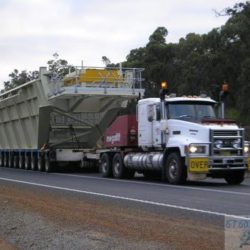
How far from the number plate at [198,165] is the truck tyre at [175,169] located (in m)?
0.66

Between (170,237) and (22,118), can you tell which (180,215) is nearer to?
(170,237)

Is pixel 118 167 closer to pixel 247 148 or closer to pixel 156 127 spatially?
pixel 156 127

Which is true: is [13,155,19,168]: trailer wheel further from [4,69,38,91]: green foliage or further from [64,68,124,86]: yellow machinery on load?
[4,69,38,91]: green foliage

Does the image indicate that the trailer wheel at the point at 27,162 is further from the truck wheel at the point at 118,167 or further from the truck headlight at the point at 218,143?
the truck headlight at the point at 218,143

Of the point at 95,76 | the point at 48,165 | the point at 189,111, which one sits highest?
the point at 95,76

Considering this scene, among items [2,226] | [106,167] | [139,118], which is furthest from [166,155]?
[2,226]

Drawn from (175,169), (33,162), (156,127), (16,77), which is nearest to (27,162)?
(33,162)

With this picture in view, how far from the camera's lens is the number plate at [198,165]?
1819 centimetres

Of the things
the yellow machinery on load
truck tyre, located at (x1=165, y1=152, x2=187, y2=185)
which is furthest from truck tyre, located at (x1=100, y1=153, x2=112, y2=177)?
truck tyre, located at (x1=165, y1=152, x2=187, y2=185)

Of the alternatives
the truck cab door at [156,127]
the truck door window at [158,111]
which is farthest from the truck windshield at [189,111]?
the truck cab door at [156,127]

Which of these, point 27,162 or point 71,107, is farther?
point 27,162

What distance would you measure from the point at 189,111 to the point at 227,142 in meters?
1.75

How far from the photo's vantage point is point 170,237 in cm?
887

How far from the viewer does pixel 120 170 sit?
2327 centimetres
